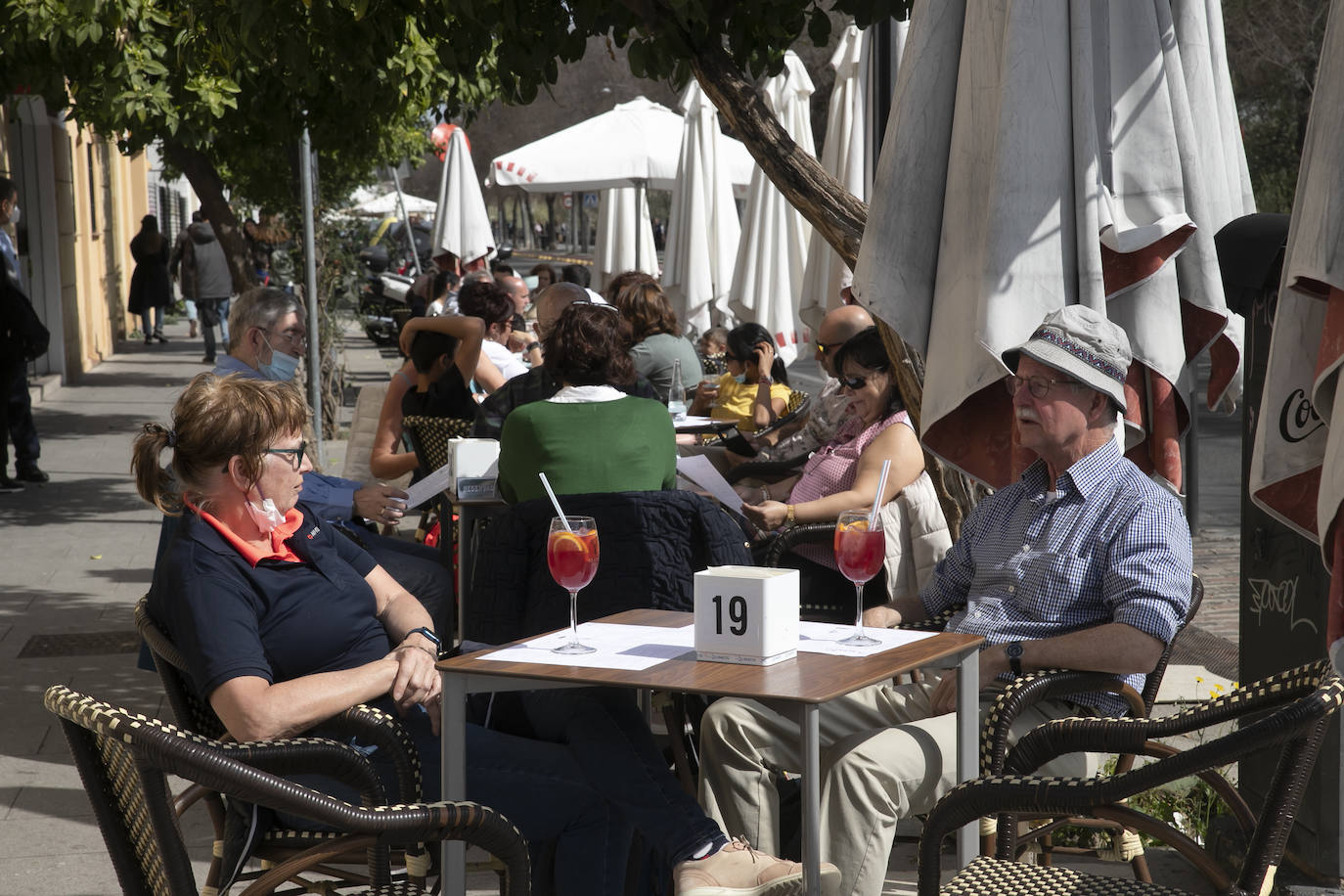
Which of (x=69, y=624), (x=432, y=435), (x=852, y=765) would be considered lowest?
(x=69, y=624)

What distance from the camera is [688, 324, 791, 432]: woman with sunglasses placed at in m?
7.47

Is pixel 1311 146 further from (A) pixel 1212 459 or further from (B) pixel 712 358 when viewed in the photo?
(A) pixel 1212 459

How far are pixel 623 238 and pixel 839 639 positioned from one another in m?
10.3

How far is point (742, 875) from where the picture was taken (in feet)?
→ 9.91

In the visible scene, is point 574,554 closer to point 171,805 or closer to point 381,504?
point 171,805

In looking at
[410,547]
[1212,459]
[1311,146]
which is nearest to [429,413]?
[410,547]

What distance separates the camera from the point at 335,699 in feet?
9.85

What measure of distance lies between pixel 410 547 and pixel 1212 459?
8.16 m

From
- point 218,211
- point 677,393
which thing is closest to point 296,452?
point 677,393

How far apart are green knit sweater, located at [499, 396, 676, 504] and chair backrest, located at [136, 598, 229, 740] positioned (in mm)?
1419

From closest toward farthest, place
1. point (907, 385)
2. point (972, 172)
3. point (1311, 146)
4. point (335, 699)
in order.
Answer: point (1311, 146) → point (335, 699) → point (972, 172) → point (907, 385)

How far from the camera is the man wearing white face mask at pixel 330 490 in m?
5.09

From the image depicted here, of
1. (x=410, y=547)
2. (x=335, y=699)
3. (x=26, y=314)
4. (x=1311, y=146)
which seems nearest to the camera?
(x=1311, y=146)

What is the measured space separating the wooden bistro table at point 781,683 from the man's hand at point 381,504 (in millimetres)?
2141
